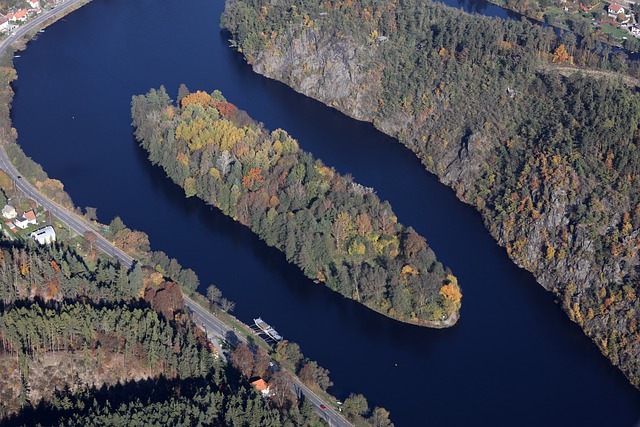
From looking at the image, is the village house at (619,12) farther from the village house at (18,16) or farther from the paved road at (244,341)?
the village house at (18,16)

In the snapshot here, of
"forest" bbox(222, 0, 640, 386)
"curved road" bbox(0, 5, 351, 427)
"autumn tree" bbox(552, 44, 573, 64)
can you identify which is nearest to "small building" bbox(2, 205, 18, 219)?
"curved road" bbox(0, 5, 351, 427)

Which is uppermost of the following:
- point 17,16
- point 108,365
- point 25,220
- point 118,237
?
point 17,16

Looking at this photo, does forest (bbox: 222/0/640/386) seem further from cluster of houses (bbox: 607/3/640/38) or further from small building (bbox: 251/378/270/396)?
small building (bbox: 251/378/270/396)

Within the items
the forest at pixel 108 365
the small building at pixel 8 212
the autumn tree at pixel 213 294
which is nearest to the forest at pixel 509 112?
the autumn tree at pixel 213 294

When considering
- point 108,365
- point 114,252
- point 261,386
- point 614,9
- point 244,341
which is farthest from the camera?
point 614,9

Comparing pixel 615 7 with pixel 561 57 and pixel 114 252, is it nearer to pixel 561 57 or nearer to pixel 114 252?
pixel 561 57

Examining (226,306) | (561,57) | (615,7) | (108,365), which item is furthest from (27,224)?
(615,7)
